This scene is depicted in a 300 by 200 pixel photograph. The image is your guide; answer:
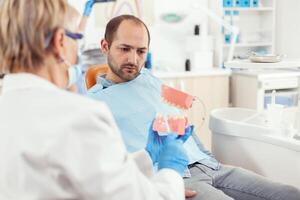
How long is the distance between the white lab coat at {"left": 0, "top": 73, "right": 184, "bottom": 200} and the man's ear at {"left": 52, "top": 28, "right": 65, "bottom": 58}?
0.32ft

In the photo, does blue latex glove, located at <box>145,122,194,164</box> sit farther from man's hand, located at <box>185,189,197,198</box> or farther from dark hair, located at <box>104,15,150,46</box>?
dark hair, located at <box>104,15,150,46</box>

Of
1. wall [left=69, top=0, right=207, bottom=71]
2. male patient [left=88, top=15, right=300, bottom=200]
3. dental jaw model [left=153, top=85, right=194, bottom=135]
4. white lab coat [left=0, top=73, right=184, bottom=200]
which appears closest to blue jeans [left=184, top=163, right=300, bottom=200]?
male patient [left=88, top=15, right=300, bottom=200]

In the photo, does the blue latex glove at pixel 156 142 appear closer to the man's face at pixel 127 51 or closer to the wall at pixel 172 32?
the man's face at pixel 127 51

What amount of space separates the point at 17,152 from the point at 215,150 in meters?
1.48

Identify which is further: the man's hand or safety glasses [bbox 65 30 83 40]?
the man's hand

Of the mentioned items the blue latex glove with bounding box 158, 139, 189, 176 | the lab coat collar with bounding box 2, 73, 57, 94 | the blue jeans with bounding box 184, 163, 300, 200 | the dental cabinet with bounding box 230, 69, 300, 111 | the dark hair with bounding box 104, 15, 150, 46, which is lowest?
the blue jeans with bounding box 184, 163, 300, 200

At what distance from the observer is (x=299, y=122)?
1967mm

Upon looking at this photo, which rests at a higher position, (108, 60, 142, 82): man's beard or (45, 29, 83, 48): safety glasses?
(45, 29, 83, 48): safety glasses

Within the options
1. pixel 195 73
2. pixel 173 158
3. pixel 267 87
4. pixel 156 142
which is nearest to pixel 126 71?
pixel 156 142

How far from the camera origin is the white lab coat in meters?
0.92

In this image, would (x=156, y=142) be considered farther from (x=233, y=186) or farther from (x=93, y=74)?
(x=93, y=74)

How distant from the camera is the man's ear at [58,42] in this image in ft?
3.33

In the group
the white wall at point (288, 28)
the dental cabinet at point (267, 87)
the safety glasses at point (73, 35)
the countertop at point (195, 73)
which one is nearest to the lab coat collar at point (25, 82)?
the safety glasses at point (73, 35)

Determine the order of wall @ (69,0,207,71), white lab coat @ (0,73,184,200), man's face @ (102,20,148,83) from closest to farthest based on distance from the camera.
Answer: white lab coat @ (0,73,184,200)
man's face @ (102,20,148,83)
wall @ (69,0,207,71)
